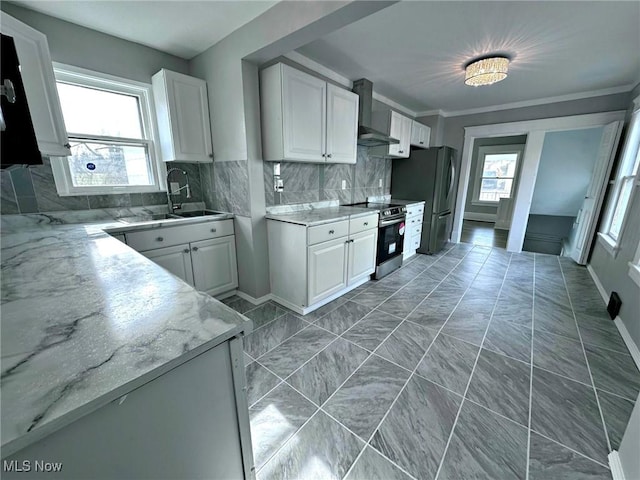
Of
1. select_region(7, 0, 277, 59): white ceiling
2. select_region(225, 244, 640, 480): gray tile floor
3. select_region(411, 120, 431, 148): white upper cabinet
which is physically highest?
select_region(7, 0, 277, 59): white ceiling

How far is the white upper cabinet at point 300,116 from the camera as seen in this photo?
7.59ft

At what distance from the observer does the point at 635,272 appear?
205 centimetres

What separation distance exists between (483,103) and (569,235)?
3443 mm

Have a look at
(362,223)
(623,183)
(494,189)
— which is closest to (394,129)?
(362,223)

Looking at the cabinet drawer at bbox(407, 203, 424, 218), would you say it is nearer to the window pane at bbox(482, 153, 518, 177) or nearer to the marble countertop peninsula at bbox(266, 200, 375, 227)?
the marble countertop peninsula at bbox(266, 200, 375, 227)

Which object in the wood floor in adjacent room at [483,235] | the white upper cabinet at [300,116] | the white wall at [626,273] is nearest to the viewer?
the white wall at [626,273]

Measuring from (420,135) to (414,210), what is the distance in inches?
55.9

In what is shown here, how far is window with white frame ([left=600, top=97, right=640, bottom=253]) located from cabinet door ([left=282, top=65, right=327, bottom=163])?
342cm

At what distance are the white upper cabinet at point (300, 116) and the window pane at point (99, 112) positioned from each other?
1.30m

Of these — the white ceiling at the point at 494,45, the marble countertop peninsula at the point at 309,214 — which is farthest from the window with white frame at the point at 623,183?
the marble countertop peninsula at the point at 309,214

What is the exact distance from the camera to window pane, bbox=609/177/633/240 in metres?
2.99

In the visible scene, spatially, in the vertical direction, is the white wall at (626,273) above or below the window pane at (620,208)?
below

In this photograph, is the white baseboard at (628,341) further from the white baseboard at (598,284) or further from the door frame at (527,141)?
the door frame at (527,141)

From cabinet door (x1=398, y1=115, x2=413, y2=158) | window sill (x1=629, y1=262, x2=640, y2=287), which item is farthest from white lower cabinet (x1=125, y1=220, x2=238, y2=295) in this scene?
window sill (x1=629, y1=262, x2=640, y2=287)
